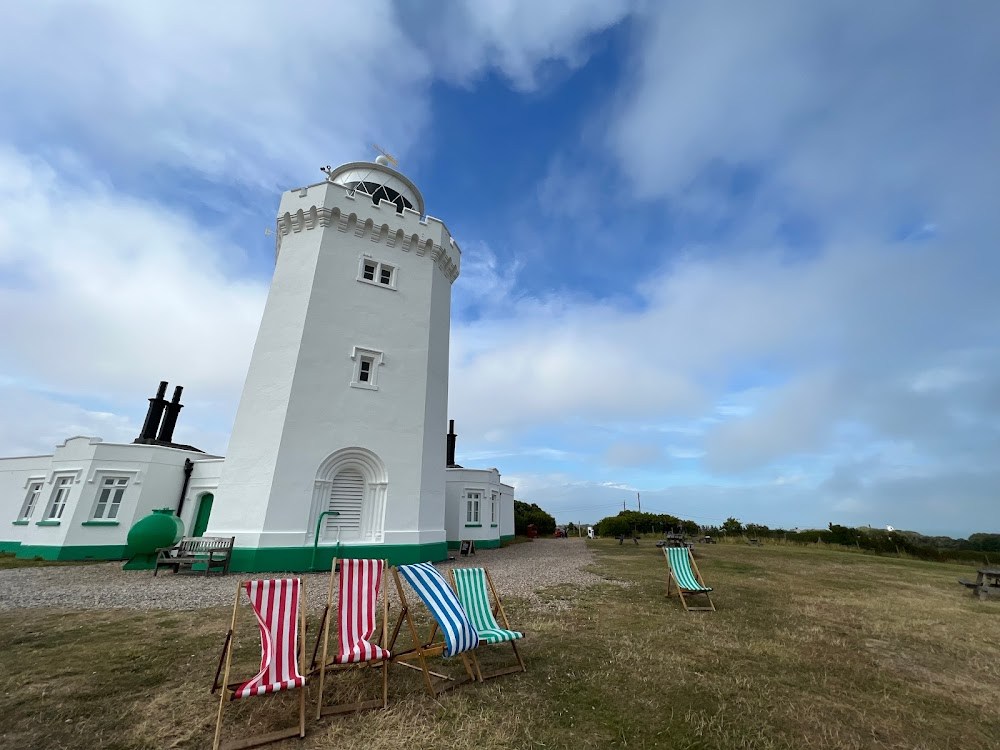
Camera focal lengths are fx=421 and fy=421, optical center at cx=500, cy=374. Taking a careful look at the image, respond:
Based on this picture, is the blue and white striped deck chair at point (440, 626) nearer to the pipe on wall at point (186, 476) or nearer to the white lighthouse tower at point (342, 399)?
the white lighthouse tower at point (342, 399)

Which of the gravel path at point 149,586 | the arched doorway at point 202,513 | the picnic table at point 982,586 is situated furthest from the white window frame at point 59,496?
the picnic table at point 982,586

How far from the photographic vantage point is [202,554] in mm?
11367

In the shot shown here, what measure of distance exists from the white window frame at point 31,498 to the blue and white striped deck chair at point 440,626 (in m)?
20.8

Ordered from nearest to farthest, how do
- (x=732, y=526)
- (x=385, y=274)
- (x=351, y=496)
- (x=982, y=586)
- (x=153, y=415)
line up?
(x=982, y=586) < (x=351, y=496) < (x=385, y=274) < (x=153, y=415) < (x=732, y=526)

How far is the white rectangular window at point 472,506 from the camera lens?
2070 centimetres

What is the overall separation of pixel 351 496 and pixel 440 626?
10065 millimetres

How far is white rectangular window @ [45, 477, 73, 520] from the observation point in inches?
587

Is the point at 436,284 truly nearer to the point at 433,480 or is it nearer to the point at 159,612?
the point at 433,480

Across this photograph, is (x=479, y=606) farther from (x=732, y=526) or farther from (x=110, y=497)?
(x=732, y=526)

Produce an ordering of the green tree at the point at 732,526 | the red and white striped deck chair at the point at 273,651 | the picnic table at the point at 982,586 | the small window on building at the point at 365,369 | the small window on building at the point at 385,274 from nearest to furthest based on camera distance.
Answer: the red and white striped deck chair at the point at 273,651 → the picnic table at the point at 982,586 → the small window on building at the point at 365,369 → the small window on building at the point at 385,274 → the green tree at the point at 732,526

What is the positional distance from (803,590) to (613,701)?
8524mm

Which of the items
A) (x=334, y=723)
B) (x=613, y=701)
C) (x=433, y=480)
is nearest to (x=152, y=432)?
(x=433, y=480)

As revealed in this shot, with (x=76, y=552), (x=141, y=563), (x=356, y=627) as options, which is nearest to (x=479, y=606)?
(x=356, y=627)

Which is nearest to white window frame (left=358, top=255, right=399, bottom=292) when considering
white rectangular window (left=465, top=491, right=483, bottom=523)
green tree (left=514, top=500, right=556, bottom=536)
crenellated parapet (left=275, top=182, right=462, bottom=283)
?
crenellated parapet (left=275, top=182, right=462, bottom=283)
